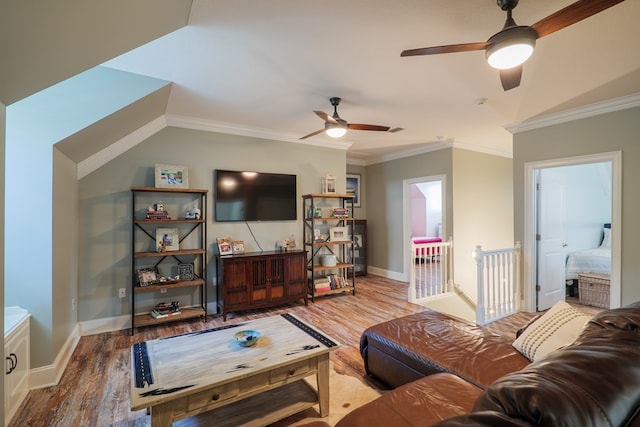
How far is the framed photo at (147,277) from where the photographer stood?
329 centimetres

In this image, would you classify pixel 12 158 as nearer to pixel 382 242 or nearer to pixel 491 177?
pixel 382 242

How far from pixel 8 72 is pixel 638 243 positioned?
5131 mm

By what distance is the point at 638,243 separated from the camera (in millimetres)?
3018

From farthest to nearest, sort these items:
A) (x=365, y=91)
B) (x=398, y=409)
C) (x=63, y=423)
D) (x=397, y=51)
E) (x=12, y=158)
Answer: (x=365, y=91)
(x=397, y=51)
(x=12, y=158)
(x=63, y=423)
(x=398, y=409)

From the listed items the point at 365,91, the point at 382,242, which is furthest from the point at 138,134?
the point at 382,242

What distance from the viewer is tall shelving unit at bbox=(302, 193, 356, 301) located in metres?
4.48

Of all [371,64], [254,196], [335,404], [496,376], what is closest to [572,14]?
[371,64]

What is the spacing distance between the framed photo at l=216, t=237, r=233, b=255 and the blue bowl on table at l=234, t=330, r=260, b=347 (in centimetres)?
200

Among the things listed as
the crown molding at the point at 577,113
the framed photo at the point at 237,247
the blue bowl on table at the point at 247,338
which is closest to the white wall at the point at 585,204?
the crown molding at the point at 577,113

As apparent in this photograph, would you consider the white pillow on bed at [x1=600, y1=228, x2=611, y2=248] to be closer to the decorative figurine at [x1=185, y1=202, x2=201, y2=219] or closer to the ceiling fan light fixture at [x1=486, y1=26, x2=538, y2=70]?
the ceiling fan light fixture at [x1=486, y1=26, x2=538, y2=70]

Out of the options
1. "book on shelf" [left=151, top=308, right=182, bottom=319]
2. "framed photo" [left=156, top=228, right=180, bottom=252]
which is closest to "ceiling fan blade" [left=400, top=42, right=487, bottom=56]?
"framed photo" [left=156, top=228, right=180, bottom=252]

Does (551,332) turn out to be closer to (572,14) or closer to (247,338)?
(572,14)

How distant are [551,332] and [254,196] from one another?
3.51 metres

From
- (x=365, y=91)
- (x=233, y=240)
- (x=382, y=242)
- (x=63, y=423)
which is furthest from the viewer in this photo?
(x=382, y=242)
